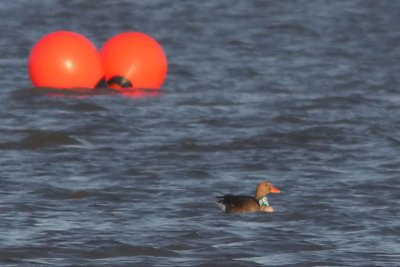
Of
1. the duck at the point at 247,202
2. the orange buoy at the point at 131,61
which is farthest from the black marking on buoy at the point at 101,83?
the duck at the point at 247,202

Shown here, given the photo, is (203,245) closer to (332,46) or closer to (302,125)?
(302,125)

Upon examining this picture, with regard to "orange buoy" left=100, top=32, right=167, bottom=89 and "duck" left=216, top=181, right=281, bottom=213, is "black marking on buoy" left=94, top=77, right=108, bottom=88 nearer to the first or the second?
"orange buoy" left=100, top=32, right=167, bottom=89

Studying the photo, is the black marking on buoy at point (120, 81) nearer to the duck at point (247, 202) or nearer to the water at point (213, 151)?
the water at point (213, 151)

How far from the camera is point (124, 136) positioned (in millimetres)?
18109

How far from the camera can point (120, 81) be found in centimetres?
2045

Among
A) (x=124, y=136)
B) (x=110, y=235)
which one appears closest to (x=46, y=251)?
(x=110, y=235)

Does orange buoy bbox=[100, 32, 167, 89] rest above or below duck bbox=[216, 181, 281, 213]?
above

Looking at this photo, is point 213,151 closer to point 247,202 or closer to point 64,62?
point 64,62

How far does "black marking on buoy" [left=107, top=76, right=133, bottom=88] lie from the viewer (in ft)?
66.9

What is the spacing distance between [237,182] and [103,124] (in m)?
3.87

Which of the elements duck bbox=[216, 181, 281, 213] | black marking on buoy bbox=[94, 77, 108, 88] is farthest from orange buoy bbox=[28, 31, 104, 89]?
duck bbox=[216, 181, 281, 213]

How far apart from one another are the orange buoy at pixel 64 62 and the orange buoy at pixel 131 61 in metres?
0.18

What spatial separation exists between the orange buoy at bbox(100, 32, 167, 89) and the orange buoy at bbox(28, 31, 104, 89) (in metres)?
0.18

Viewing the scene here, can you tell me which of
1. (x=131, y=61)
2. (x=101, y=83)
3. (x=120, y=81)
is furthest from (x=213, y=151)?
(x=101, y=83)
